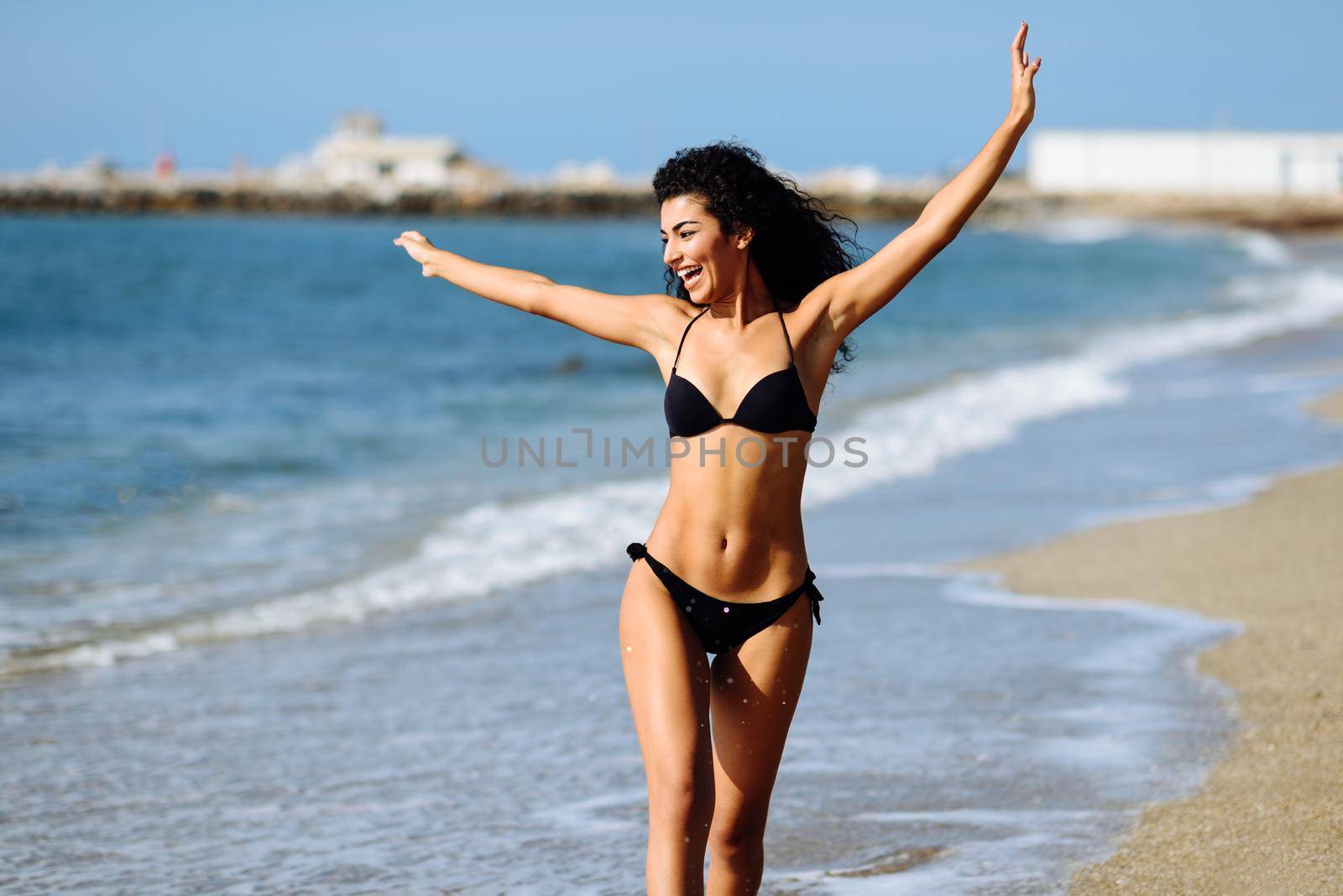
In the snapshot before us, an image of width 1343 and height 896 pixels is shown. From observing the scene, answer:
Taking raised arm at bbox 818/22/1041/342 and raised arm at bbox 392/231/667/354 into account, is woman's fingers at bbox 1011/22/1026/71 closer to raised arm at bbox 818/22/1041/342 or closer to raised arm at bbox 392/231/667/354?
raised arm at bbox 818/22/1041/342

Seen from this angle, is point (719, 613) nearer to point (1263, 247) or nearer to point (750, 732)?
point (750, 732)

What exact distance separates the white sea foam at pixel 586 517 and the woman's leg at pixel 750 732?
15.7 ft

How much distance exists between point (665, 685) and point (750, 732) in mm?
262

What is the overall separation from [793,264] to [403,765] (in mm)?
2771

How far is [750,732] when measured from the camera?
141 inches

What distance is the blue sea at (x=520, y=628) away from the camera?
4883mm

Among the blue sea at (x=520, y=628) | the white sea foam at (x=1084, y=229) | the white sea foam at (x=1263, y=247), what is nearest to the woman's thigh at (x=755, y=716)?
the blue sea at (x=520, y=628)

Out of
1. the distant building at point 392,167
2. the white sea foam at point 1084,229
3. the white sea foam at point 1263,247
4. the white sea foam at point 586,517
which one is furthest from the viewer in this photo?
the distant building at point 392,167

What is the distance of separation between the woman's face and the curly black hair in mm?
21

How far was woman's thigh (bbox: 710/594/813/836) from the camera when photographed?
3.57 meters

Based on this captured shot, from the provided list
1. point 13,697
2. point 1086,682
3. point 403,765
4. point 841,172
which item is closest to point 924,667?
point 1086,682

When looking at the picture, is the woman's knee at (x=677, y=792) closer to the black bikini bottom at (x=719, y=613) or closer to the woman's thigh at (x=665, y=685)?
the woman's thigh at (x=665, y=685)

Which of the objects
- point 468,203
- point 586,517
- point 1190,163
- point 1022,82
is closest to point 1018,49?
point 1022,82

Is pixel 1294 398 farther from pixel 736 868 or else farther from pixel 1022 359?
pixel 736 868
